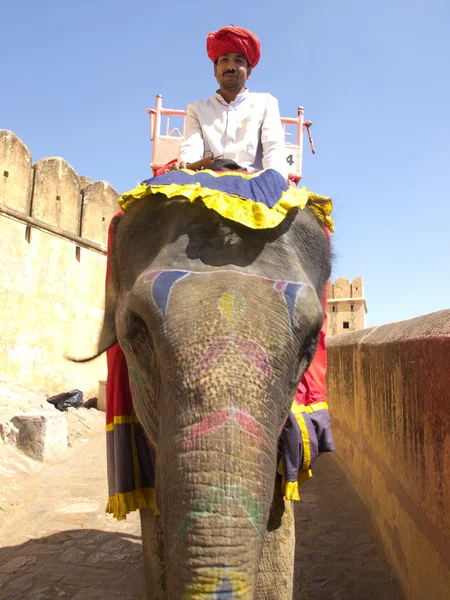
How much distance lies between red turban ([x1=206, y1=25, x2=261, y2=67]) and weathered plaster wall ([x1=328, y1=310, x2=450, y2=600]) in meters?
1.63

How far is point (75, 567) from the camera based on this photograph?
3795 mm

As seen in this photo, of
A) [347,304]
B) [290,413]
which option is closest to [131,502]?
[290,413]

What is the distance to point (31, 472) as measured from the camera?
6.41 meters

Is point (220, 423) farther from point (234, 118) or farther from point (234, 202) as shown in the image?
point (234, 118)

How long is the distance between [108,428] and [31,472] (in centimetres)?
445

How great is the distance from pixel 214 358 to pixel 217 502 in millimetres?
385

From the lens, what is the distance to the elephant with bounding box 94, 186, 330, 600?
140 centimetres

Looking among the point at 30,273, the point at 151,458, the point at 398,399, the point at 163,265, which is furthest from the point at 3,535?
the point at 30,273

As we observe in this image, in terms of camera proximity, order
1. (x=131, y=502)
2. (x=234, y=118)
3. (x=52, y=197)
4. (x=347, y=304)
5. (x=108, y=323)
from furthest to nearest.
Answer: (x=347, y=304) < (x=52, y=197) < (x=234, y=118) < (x=108, y=323) < (x=131, y=502)

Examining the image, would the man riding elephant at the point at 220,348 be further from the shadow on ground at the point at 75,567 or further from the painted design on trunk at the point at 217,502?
the shadow on ground at the point at 75,567

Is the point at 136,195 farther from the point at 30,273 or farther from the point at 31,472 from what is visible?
the point at 30,273

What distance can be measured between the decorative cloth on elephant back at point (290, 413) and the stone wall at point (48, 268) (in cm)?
865

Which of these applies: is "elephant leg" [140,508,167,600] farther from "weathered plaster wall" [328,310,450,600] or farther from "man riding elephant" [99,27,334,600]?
"weathered plaster wall" [328,310,450,600]

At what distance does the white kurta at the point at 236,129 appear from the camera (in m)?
2.81
